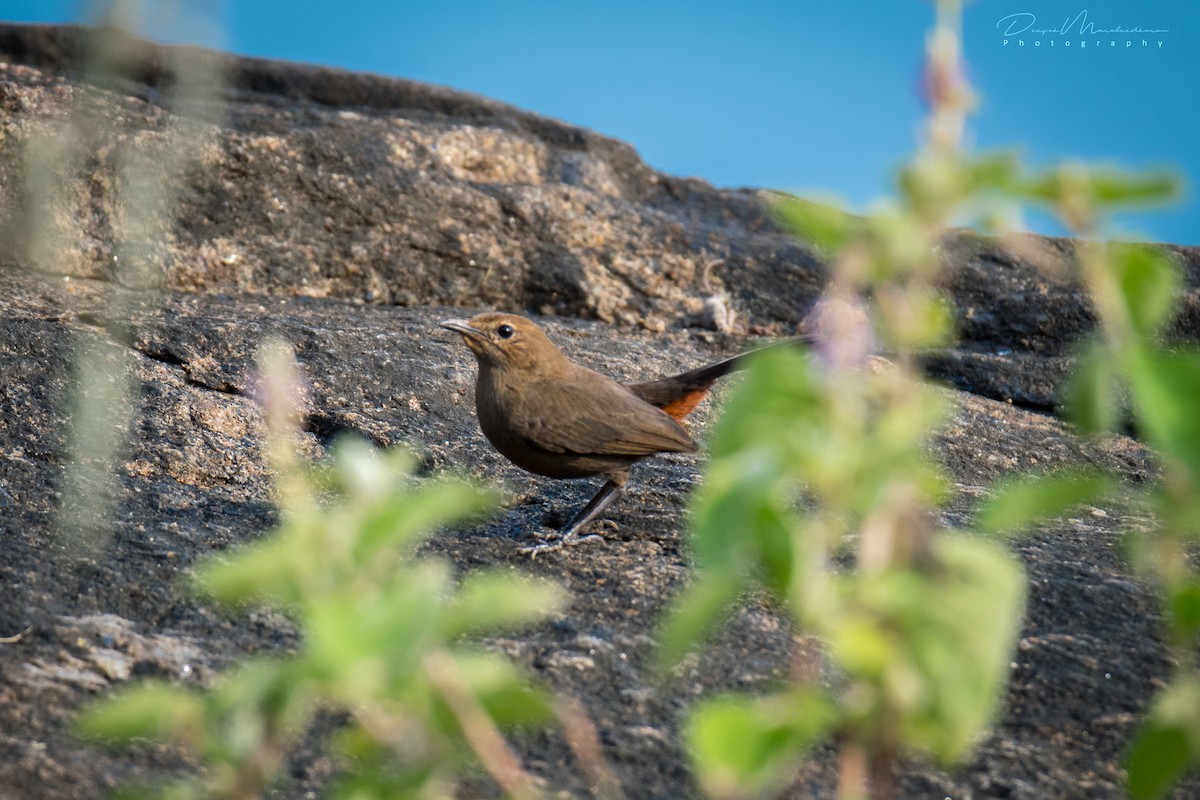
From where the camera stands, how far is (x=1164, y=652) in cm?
337

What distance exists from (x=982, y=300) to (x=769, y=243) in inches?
50.8

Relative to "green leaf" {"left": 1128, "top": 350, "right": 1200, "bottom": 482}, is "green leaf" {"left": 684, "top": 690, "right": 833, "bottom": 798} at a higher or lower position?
lower

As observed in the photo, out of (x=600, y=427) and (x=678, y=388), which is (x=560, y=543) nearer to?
(x=600, y=427)

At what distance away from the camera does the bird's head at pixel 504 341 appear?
5.47 meters

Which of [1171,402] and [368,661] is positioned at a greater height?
[1171,402]

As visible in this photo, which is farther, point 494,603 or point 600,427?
point 600,427

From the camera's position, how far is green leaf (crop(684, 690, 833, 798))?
4.71ft

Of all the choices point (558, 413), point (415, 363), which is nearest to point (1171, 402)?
point (558, 413)

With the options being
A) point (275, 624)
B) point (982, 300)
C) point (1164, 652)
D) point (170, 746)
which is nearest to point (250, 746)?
point (170, 746)

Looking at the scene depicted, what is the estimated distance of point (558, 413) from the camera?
525cm

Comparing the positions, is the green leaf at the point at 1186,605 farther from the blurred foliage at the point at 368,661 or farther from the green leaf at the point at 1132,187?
the blurred foliage at the point at 368,661

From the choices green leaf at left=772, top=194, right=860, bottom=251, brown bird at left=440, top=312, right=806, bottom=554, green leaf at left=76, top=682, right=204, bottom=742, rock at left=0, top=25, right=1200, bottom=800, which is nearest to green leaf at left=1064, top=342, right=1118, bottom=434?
green leaf at left=772, top=194, right=860, bottom=251

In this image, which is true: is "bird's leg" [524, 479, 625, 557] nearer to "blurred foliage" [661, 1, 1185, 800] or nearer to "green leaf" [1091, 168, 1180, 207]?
"blurred foliage" [661, 1, 1185, 800]

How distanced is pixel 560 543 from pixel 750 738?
3.06 meters
